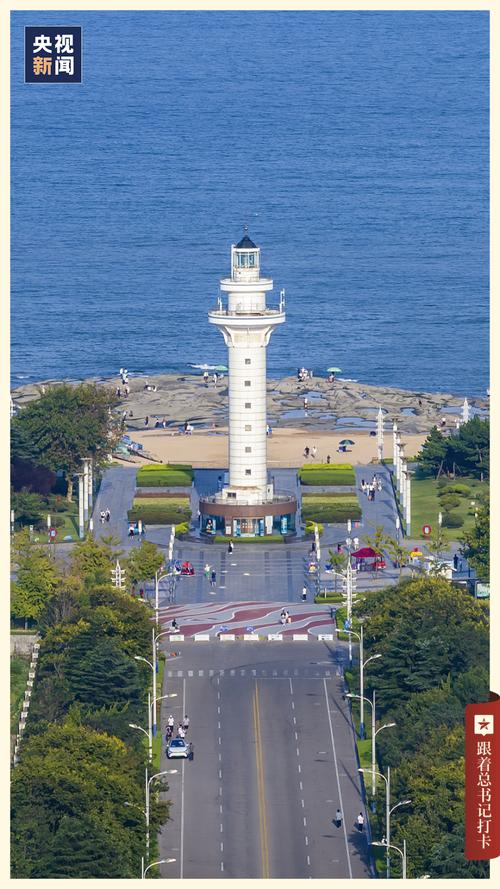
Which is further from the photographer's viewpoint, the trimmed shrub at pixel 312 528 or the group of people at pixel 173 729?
the trimmed shrub at pixel 312 528

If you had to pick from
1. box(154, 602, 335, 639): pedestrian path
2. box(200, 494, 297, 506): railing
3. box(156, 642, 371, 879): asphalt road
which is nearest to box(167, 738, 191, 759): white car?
box(156, 642, 371, 879): asphalt road

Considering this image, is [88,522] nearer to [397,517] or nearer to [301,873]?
[397,517]

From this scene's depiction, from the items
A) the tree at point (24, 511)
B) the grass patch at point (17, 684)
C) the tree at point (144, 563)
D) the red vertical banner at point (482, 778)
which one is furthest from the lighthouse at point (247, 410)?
the red vertical banner at point (482, 778)

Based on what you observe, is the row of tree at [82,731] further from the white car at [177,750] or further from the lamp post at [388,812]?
the lamp post at [388,812]

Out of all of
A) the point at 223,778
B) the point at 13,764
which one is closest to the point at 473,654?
the point at 223,778

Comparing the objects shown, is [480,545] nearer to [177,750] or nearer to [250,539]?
[250,539]

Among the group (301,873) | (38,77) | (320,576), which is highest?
(38,77)

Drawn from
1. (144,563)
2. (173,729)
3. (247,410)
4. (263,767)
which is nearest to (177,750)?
(173,729)
